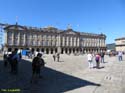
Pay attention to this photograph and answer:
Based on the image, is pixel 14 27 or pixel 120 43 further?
pixel 120 43

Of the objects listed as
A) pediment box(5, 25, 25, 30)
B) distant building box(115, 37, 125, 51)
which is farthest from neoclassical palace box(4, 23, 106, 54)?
distant building box(115, 37, 125, 51)

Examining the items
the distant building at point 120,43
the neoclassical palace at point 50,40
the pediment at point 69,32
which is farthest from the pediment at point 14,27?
the distant building at point 120,43

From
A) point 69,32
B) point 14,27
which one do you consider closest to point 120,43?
point 69,32

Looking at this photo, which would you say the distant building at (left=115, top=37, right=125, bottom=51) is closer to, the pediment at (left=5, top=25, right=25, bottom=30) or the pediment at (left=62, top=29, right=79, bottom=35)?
the pediment at (left=62, top=29, right=79, bottom=35)

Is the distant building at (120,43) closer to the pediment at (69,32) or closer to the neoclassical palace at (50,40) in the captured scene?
the neoclassical palace at (50,40)

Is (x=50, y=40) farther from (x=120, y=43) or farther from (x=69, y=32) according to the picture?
(x=120, y=43)

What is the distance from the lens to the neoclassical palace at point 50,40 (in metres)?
88.4

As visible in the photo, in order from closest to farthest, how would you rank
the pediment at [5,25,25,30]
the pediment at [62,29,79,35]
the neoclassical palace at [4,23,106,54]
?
the pediment at [5,25,25,30] → the neoclassical palace at [4,23,106,54] → the pediment at [62,29,79,35]

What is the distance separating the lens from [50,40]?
10162 cm

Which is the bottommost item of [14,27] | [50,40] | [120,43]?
[120,43]

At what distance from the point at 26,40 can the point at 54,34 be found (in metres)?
16.4

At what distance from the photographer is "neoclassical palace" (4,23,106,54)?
88375 mm

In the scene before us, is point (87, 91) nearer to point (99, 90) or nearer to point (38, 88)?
point (99, 90)

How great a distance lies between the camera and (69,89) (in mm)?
9930
